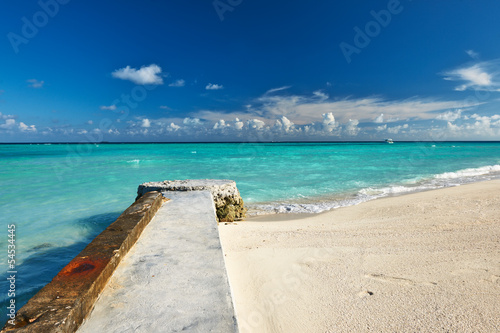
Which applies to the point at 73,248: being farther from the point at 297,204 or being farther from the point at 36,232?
the point at 297,204

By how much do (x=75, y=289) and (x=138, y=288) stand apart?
0.41m

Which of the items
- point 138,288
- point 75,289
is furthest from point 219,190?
point 75,289

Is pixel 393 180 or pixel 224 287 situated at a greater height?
pixel 224 287

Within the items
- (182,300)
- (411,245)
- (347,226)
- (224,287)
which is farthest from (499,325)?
(347,226)

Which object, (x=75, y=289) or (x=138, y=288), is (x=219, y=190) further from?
(x=75, y=289)

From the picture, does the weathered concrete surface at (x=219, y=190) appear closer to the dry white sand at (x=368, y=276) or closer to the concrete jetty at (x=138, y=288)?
the dry white sand at (x=368, y=276)

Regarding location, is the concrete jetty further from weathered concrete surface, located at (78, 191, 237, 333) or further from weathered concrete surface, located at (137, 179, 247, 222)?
weathered concrete surface, located at (137, 179, 247, 222)

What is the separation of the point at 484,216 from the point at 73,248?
791 centimetres

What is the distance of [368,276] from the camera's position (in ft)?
9.35

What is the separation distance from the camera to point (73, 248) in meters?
4.63

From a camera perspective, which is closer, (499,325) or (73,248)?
(499,325)

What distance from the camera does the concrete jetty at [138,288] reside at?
1504mm

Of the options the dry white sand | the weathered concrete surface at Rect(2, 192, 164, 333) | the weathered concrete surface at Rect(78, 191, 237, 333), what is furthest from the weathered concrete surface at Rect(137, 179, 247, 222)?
the weathered concrete surface at Rect(2, 192, 164, 333)

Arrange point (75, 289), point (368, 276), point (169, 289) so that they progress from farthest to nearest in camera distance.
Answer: point (368, 276), point (169, 289), point (75, 289)
